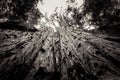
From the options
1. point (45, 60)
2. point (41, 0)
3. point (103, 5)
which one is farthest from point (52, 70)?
point (41, 0)

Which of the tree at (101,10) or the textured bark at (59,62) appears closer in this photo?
the textured bark at (59,62)

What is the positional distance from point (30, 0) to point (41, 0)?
176cm

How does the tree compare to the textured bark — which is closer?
the textured bark

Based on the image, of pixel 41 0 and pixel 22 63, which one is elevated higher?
pixel 41 0

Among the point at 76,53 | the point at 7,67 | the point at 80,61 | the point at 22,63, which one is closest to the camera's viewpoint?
the point at 7,67

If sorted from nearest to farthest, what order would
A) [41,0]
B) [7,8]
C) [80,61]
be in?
[80,61]
[7,8]
[41,0]

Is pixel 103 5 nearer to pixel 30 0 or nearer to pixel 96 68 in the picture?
pixel 30 0

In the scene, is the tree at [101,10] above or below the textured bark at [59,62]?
above

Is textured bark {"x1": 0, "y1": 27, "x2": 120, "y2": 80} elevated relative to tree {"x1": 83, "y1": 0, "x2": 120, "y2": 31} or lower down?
lower down

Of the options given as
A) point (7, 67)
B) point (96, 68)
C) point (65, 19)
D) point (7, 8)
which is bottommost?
point (96, 68)

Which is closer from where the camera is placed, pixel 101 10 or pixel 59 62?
pixel 59 62

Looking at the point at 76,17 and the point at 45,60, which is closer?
the point at 45,60

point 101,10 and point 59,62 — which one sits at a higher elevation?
point 101,10

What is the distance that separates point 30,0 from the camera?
1471cm
